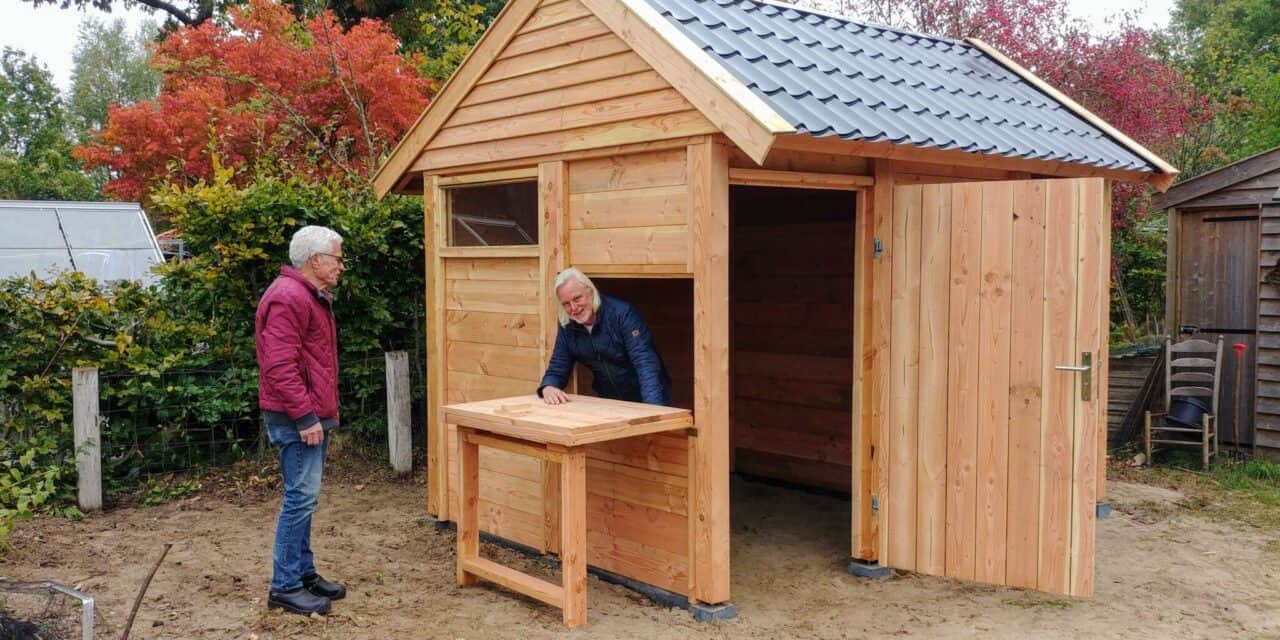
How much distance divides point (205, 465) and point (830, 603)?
15.4ft

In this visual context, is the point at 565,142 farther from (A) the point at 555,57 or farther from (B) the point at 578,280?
(B) the point at 578,280

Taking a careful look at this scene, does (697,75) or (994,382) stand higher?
(697,75)

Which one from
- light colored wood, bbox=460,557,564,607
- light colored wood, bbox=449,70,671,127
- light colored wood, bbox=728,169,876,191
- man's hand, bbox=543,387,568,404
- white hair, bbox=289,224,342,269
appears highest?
light colored wood, bbox=449,70,671,127

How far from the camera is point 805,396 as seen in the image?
7605 mm

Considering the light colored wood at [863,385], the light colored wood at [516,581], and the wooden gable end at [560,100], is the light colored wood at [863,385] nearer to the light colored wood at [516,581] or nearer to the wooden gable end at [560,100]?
the wooden gable end at [560,100]

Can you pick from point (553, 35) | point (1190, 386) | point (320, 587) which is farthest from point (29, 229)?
point (1190, 386)

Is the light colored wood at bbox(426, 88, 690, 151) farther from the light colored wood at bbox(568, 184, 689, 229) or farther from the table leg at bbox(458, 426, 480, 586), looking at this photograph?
the table leg at bbox(458, 426, 480, 586)

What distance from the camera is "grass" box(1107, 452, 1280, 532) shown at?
6953 millimetres

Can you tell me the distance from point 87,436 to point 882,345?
5.02 metres

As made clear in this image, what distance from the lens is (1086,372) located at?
4656 mm

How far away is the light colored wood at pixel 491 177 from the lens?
18.6 feet

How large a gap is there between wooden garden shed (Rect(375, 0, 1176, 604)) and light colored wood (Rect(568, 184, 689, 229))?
0.5 inches

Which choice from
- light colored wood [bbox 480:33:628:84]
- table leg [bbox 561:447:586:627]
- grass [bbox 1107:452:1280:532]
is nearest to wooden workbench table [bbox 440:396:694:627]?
table leg [bbox 561:447:586:627]

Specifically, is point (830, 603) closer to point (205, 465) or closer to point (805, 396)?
point (805, 396)
